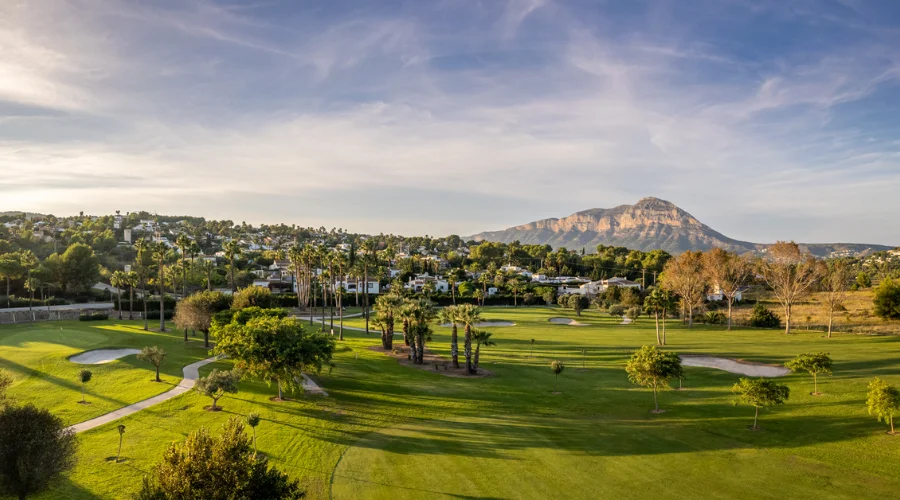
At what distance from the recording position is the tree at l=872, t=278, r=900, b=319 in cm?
6850

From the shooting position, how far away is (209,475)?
14.6 m

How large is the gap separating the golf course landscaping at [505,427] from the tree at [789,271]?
63.6ft

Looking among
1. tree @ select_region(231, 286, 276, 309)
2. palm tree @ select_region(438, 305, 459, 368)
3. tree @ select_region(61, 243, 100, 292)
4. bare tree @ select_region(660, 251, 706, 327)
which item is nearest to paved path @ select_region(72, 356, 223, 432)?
tree @ select_region(231, 286, 276, 309)

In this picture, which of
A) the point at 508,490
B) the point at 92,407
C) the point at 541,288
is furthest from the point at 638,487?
the point at 541,288

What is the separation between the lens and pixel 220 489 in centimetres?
1455

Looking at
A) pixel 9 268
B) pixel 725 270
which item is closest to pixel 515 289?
pixel 725 270

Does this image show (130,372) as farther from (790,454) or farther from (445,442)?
(790,454)

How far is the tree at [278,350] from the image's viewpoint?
36.0m

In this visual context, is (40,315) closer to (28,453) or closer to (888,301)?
(28,453)

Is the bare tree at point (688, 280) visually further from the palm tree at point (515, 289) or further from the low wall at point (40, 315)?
the low wall at point (40, 315)

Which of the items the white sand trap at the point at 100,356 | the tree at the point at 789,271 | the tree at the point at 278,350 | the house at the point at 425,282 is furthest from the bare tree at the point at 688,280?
the white sand trap at the point at 100,356

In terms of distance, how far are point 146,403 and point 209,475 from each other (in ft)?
81.8

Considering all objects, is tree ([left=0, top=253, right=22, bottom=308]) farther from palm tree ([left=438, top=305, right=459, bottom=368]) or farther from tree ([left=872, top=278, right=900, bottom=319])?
tree ([left=872, top=278, right=900, bottom=319])

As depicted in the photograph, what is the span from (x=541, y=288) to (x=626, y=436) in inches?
3803
